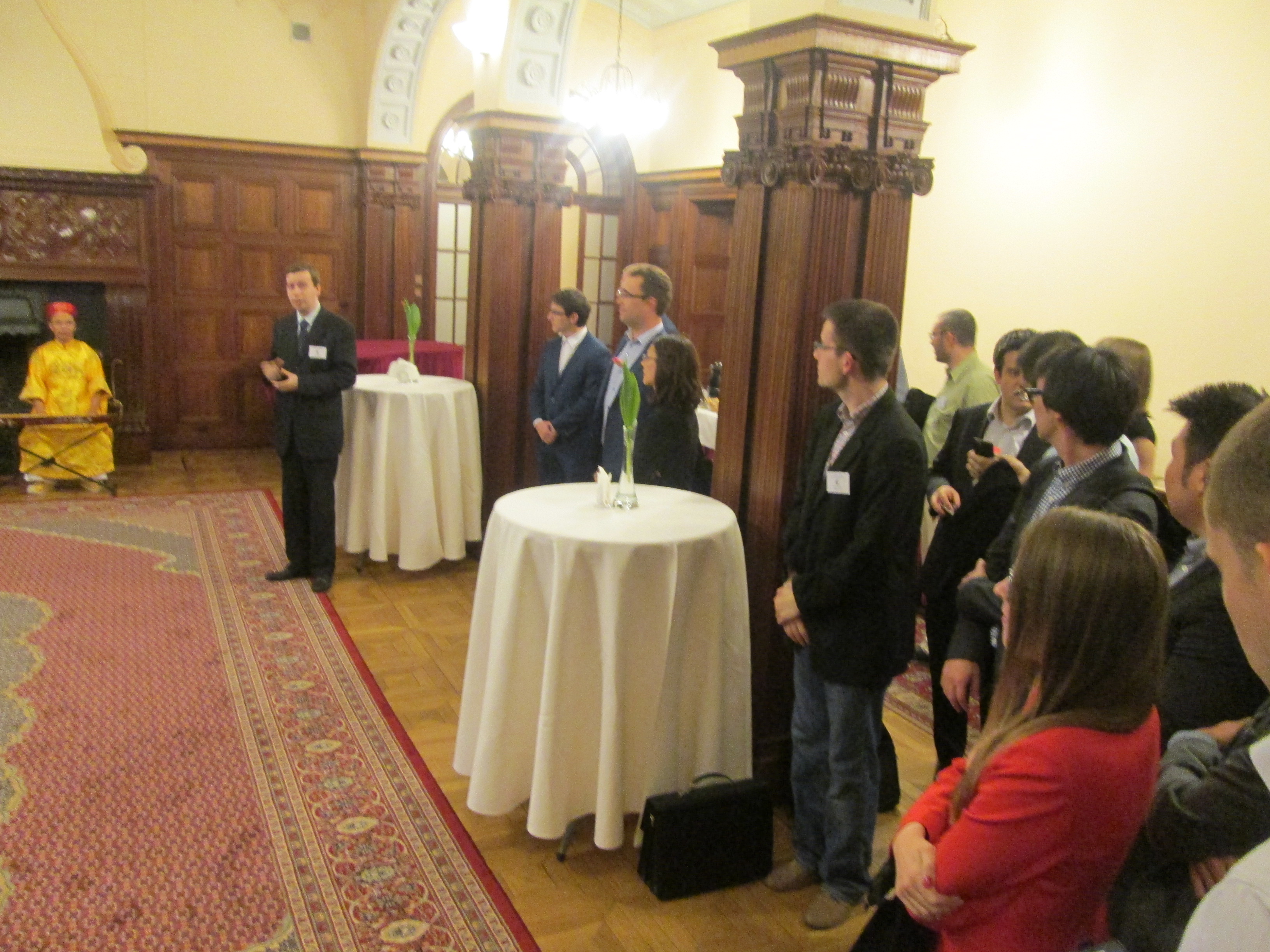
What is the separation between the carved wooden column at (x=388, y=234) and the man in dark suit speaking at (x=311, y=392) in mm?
3909

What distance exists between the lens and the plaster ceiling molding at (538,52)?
17.0ft

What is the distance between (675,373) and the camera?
3465 mm

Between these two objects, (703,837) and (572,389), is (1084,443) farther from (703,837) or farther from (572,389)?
(572,389)

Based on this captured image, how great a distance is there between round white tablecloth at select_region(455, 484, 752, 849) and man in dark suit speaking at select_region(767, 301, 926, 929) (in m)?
0.25

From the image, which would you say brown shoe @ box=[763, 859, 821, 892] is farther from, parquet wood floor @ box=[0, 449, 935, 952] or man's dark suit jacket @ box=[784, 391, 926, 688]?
man's dark suit jacket @ box=[784, 391, 926, 688]

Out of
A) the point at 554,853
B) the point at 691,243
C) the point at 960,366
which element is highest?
the point at 691,243

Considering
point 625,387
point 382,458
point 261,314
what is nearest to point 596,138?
point 261,314

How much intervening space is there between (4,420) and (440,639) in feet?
12.3

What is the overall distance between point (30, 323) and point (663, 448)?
Answer: 6100mm

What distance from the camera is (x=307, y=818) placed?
2967mm

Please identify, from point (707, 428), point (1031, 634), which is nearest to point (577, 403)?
point (707, 428)

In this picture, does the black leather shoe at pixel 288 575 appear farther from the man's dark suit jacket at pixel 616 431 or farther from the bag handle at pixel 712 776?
the bag handle at pixel 712 776

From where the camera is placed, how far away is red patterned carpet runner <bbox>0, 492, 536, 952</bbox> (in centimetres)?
248

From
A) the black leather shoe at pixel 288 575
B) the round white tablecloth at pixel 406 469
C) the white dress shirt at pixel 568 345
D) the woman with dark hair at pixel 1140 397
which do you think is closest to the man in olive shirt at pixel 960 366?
the woman with dark hair at pixel 1140 397
